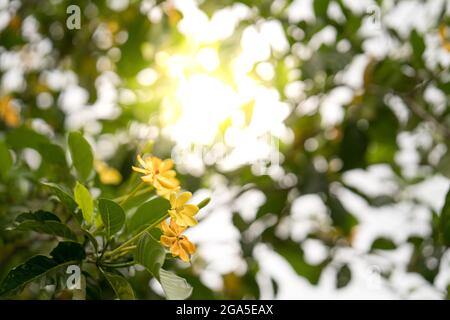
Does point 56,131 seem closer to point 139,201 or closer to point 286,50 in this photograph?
point 286,50

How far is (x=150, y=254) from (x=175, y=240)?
0.08m

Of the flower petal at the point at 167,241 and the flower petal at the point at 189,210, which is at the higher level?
the flower petal at the point at 189,210

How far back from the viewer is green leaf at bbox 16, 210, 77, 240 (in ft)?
3.17

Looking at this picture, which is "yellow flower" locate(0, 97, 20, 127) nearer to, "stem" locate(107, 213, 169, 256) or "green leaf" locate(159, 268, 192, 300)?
"stem" locate(107, 213, 169, 256)

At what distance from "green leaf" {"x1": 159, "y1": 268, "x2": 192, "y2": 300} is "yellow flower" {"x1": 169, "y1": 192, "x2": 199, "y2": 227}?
91 mm

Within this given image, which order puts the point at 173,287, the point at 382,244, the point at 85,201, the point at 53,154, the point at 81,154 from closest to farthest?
the point at 173,287 → the point at 85,201 → the point at 81,154 → the point at 53,154 → the point at 382,244

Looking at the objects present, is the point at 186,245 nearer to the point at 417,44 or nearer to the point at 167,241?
the point at 167,241

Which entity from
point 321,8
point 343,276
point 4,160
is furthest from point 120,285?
point 321,8

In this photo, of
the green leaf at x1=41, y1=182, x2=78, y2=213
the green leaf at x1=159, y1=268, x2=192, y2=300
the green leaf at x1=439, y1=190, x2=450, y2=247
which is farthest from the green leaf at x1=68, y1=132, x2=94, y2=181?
the green leaf at x1=439, y1=190, x2=450, y2=247

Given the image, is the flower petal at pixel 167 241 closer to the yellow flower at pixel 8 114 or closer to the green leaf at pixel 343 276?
the green leaf at pixel 343 276

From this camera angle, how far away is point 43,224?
980 mm

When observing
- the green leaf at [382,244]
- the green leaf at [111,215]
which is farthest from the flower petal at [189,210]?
the green leaf at [382,244]

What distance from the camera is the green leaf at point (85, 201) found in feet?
3.10

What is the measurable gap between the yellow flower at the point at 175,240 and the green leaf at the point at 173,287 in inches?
1.8
